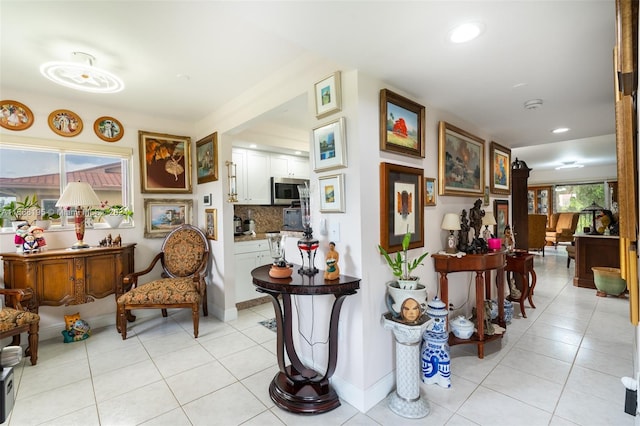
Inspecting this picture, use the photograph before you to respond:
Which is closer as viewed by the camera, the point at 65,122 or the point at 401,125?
the point at 401,125

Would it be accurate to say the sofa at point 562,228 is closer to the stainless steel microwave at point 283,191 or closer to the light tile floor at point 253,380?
the light tile floor at point 253,380

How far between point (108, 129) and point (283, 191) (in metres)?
2.28

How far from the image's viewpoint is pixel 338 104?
190 cm

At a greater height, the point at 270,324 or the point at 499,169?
the point at 499,169

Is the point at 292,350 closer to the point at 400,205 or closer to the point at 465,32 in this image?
the point at 400,205

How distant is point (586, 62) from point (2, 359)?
10.3 ft

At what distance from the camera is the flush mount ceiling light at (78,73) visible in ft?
6.13

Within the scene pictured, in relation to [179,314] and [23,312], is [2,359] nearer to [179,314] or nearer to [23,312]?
[23,312]

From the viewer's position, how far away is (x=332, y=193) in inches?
76.9

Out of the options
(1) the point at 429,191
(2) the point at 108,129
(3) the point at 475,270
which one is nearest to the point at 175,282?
(2) the point at 108,129

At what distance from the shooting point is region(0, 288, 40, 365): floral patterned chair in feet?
7.63

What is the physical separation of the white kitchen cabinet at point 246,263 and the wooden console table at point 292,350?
1797 mm

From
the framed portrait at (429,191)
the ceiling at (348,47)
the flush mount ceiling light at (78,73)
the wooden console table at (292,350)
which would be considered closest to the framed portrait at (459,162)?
the framed portrait at (429,191)

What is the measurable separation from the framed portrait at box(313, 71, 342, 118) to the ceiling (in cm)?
11
